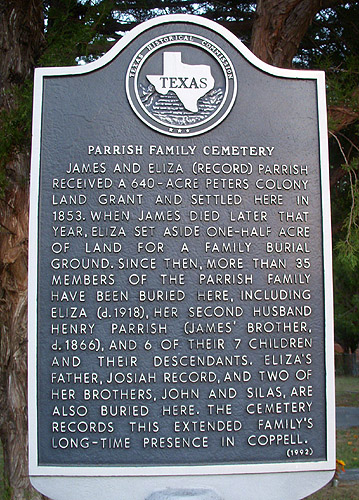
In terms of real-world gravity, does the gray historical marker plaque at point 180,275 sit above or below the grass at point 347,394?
above

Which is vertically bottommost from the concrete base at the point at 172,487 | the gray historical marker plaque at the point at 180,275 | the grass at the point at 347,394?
the grass at the point at 347,394

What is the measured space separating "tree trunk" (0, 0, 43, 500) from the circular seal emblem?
1.96m

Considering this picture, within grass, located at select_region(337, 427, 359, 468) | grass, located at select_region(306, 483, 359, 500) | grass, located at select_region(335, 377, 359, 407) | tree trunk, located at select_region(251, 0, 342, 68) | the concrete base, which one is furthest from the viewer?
grass, located at select_region(335, 377, 359, 407)

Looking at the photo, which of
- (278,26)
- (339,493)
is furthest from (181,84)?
(339,493)

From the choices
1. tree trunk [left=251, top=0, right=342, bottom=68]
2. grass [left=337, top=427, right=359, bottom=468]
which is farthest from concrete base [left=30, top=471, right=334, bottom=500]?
grass [left=337, top=427, right=359, bottom=468]

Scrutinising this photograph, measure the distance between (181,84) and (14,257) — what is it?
8.35 feet

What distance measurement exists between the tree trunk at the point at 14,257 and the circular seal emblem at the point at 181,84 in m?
1.96

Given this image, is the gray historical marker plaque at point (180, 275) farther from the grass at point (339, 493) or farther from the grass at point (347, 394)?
the grass at point (347, 394)

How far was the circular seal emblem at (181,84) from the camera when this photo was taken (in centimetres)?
350

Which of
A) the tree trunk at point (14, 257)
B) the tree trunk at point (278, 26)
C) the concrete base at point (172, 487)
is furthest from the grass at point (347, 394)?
the concrete base at point (172, 487)

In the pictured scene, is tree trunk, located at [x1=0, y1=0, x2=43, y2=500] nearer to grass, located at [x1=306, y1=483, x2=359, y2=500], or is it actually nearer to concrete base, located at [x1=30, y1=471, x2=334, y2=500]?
concrete base, located at [x1=30, y1=471, x2=334, y2=500]

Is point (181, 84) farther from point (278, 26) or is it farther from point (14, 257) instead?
point (14, 257)

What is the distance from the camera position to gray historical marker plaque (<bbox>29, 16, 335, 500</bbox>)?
329cm

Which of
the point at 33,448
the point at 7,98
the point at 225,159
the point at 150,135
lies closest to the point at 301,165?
the point at 225,159
